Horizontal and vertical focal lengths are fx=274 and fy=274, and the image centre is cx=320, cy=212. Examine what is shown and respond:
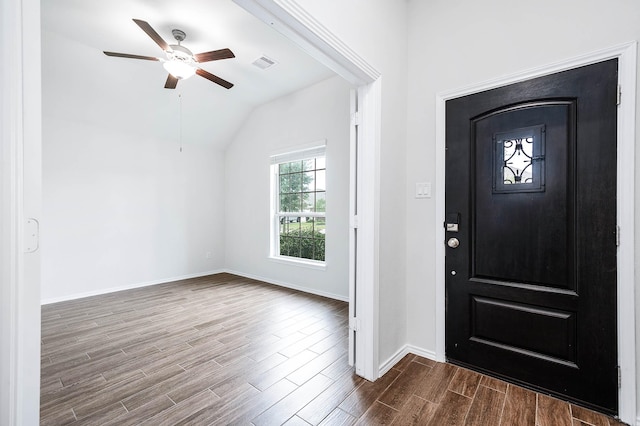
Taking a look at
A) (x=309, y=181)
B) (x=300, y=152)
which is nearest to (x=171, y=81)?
(x=300, y=152)

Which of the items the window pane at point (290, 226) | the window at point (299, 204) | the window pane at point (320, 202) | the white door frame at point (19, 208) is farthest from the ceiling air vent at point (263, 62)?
the white door frame at point (19, 208)

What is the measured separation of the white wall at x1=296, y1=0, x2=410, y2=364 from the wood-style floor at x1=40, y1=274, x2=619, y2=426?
39 centimetres

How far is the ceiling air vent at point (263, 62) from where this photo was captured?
3364 millimetres

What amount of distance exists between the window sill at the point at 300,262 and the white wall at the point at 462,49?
1861 millimetres

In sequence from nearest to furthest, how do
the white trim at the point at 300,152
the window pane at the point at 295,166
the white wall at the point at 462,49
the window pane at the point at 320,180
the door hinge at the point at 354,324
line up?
the white wall at the point at 462,49 → the door hinge at the point at 354,324 → the white trim at the point at 300,152 → the window pane at the point at 320,180 → the window pane at the point at 295,166

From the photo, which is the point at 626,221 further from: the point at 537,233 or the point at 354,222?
the point at 354,222

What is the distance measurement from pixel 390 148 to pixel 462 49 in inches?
37.2

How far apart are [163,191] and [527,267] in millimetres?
5111

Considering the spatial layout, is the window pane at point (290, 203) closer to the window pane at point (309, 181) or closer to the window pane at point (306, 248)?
the window pane at point (309, 181)

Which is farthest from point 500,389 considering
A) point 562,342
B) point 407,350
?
point 407,350

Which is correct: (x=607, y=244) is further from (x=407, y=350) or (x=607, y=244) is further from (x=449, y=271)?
(x=407, y=350)

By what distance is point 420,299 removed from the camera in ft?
7.56

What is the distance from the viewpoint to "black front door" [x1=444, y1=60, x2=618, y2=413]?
5.35ft

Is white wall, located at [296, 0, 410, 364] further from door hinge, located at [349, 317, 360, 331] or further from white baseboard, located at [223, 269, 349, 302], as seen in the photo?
white baseboard, located at [223, 269, 349, 302]
